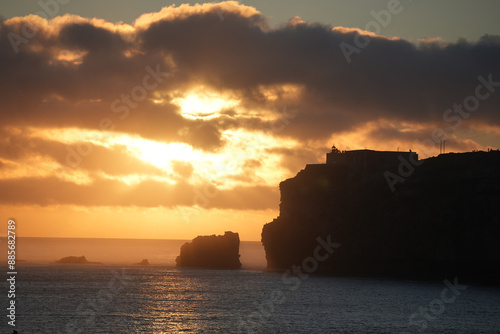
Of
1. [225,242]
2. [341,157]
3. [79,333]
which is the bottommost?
[79,333]

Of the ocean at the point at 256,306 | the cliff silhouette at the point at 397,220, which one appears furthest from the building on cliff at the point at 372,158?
the ocean at the point at 256,306

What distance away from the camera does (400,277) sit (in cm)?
15562

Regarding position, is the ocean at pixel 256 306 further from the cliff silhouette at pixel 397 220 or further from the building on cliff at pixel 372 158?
the building on cliff at pixel 372 158

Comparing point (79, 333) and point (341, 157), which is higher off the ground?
point (341, 157)

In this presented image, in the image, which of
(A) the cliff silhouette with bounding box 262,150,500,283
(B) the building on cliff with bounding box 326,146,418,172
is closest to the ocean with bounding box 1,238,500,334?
(A) the cliff silhouette with bounding box 262,150,500,283

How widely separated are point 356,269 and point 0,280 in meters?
88.1

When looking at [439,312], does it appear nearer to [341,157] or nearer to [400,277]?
[400,277]

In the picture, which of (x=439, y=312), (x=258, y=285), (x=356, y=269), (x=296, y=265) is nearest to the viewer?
(x=439, y=312)

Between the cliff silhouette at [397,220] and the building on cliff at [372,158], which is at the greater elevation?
the building on cliff at [372,158]

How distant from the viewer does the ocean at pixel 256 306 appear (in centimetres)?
8106

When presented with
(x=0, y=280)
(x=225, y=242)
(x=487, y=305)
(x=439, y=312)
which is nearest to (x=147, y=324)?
(x=439, y=312)

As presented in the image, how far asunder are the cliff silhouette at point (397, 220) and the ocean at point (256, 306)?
7.84 m

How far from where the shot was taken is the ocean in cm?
8106

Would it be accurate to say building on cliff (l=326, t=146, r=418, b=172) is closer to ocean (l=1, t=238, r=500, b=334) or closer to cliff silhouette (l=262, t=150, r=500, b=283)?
cliff silhouette (l=262, t=150, r=500, b=283)
